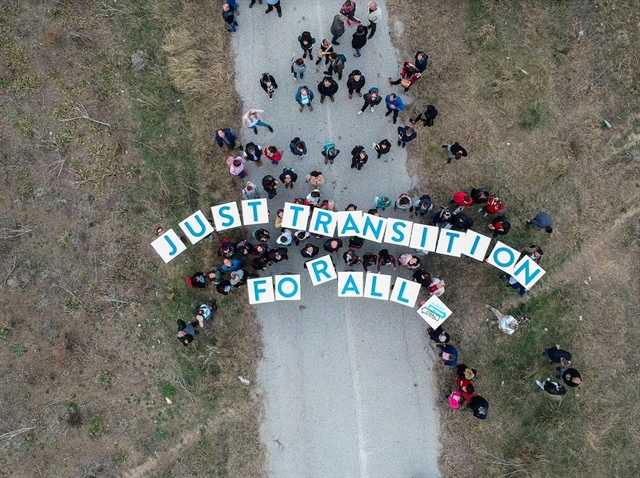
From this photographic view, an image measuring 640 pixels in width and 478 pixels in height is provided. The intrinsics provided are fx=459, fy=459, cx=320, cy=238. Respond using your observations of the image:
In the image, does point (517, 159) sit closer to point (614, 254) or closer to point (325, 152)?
point (614, 254)

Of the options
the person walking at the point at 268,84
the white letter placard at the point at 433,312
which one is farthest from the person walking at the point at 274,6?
the white letter placard at the point at 433,312

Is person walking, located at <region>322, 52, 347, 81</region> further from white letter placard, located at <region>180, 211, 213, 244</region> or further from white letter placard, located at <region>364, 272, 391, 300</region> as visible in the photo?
white letter placard, located at <region>364, 272, 391, 300</region>

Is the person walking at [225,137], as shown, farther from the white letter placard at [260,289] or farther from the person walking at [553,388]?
the person walking at [553,388]

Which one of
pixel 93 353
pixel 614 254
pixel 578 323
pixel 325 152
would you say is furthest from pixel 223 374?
pixel 614 254

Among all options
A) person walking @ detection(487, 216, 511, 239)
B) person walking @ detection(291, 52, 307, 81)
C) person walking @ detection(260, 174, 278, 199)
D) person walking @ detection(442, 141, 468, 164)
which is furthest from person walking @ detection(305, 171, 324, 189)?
person walking @ detection(487, 216, 511, 239)

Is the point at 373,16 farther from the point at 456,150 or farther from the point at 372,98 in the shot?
the point at 456,150

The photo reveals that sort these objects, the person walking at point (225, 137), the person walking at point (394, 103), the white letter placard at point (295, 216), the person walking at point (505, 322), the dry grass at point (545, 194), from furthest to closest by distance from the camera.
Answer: the dry grass at point (545, 194) → the person walking at point (505, 322) → the person walking at point (225, 137) → the person walking at point (394, 103) → the white letter placard at point (295, 216)

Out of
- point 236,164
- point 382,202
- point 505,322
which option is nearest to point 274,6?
point 236,164
